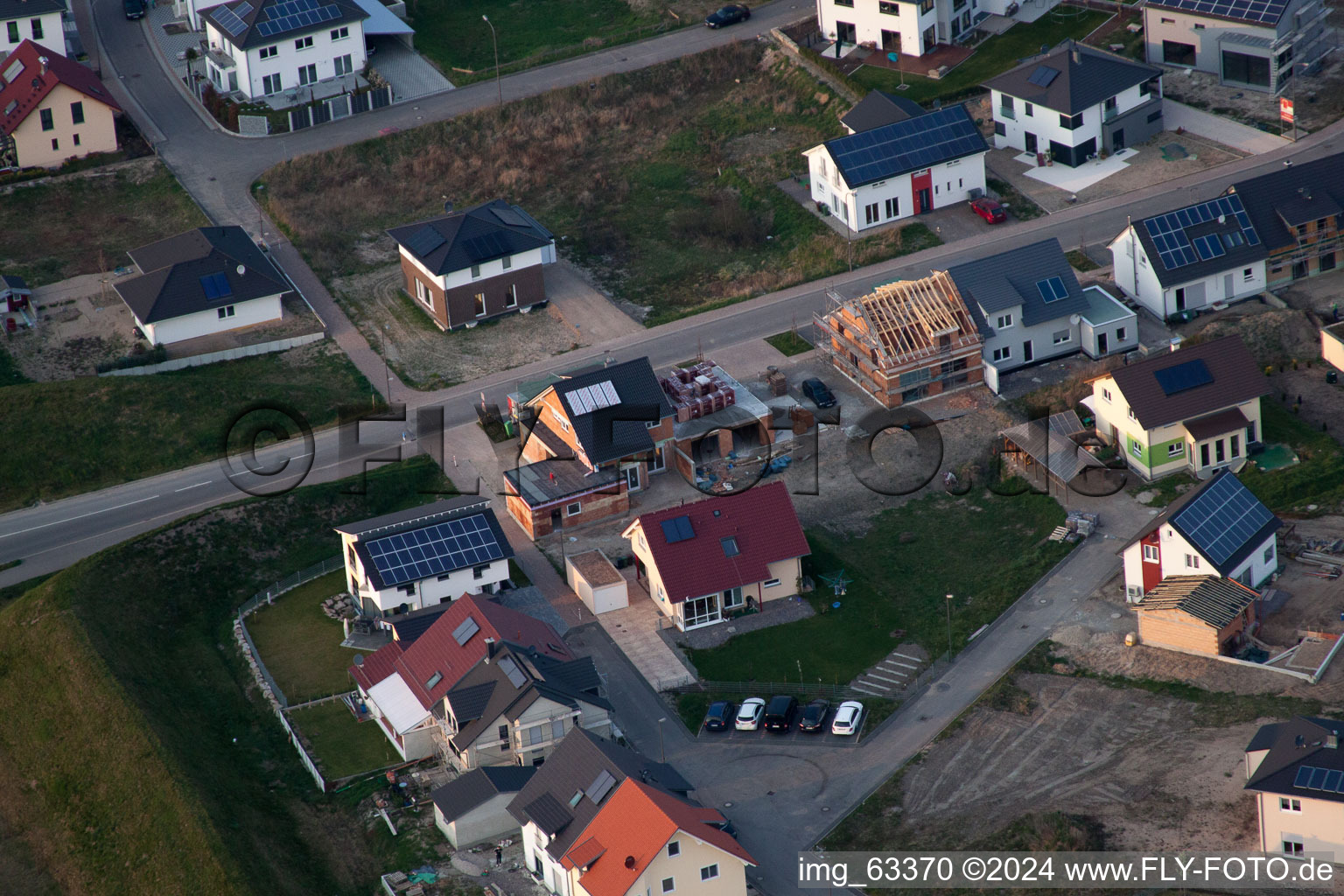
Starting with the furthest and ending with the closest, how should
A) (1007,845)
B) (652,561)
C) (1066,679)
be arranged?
(652,561)
(1066,679)
(1007,845)

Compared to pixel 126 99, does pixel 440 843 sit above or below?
below

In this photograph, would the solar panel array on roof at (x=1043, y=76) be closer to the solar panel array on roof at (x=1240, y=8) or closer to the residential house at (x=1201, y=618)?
the solar panel array on roof at (x=1240, y=8)

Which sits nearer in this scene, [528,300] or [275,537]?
[275,537]

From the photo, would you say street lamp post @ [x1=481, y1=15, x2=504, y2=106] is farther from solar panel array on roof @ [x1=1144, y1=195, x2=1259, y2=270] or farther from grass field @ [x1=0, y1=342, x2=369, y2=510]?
solar panel array on roof @ [x1=1144, y1=195, x2=1259, y2=270]

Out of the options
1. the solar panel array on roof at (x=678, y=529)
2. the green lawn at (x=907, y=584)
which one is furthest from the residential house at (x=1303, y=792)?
the solar panel array on roof at (x=678, y=529)

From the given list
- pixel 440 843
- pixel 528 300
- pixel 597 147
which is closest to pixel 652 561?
pixel 440 843

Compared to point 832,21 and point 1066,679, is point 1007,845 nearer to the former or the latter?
point 1066,679

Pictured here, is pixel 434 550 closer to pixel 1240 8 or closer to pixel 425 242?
pixel 425 242
